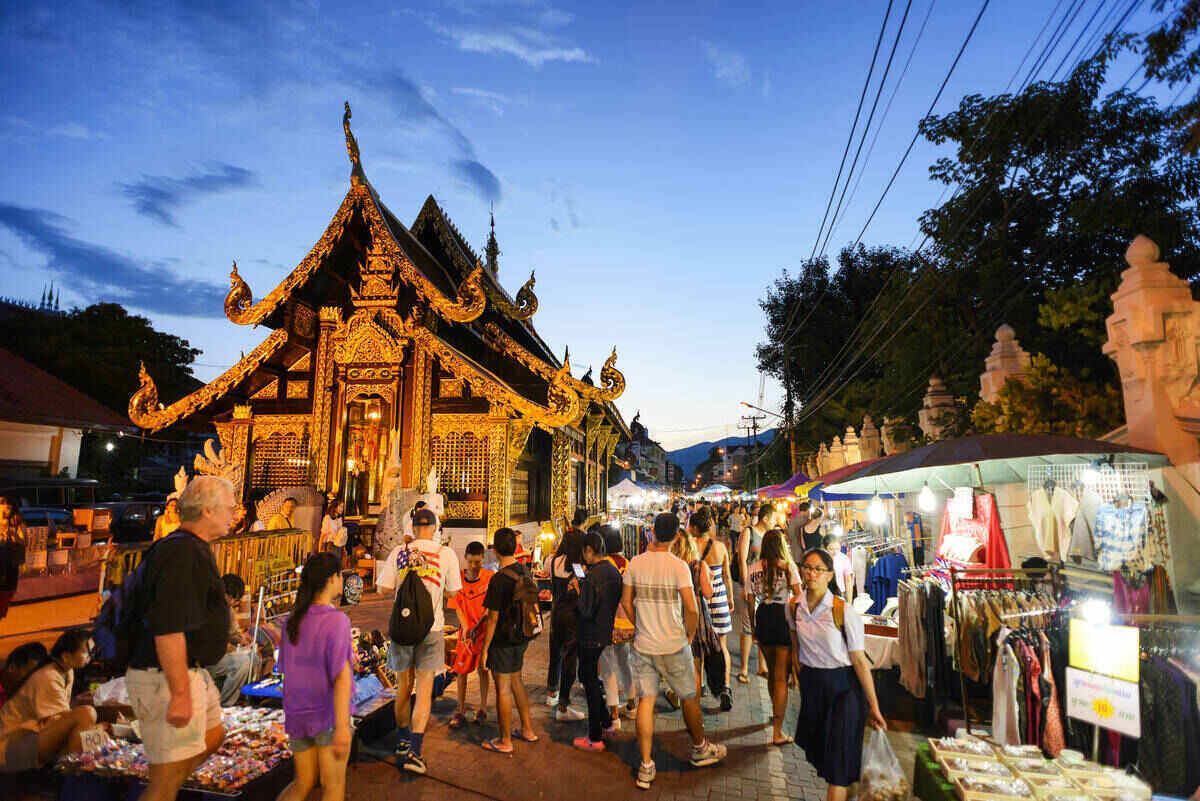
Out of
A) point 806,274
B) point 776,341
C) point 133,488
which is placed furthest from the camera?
point 776,341

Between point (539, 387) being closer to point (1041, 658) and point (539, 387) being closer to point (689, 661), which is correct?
point (689, 661)

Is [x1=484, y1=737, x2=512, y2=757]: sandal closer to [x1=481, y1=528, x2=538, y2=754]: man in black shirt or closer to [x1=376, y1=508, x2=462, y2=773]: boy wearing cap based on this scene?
[x1=481, y1=528, x2=538, y2=754]: man in black shirt

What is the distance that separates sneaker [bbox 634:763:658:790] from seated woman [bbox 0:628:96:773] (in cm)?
383

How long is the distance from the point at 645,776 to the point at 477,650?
1.88m

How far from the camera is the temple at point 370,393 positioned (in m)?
12.2

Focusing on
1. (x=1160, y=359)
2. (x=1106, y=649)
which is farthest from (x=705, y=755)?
(x=1160, y=359)

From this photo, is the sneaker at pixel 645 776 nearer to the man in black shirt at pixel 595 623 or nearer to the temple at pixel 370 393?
the man in black shirt at pixel 595 623

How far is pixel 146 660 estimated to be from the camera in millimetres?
2566

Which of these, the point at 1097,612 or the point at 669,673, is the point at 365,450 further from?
the point at 1097,612

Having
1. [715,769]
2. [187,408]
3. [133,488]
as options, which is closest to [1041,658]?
[715,769]

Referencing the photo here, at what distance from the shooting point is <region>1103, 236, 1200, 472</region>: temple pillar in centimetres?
645

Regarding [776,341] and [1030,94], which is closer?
[1030,94]

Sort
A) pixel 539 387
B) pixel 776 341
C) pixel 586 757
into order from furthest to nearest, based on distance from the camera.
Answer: pixel 776 341 → pixel 539 387 → pixel 586 757

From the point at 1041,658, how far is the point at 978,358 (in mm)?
13505
